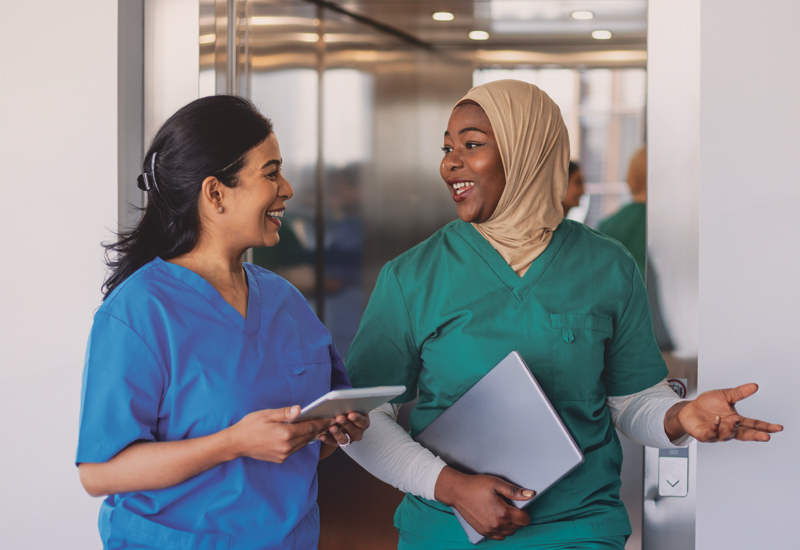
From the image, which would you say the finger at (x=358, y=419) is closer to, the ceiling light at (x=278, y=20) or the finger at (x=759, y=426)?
the finger at (x=759, y=426)

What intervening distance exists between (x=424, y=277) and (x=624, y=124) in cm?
237

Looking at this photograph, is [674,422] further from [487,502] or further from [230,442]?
[230,442]

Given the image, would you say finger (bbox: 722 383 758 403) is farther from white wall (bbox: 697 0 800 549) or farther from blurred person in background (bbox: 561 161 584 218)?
blurred person in background (bbox: 561 161 584 218)

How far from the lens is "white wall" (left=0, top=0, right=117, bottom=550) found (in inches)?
65.9

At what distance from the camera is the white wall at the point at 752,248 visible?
1430 millimetres

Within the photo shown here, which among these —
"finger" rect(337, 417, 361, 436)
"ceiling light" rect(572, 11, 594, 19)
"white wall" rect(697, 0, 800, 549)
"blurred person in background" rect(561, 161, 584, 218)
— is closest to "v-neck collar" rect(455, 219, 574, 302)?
"white wall" rect(697, 0, 800, 549)

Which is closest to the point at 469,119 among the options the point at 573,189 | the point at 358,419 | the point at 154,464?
the point at 358,419

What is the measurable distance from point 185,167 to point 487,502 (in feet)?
2.51

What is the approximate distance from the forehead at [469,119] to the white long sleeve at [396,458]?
0.60m

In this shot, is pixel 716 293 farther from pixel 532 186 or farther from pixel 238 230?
pixel 238 230

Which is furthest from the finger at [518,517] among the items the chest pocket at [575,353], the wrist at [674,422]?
the wrist at [674,422]

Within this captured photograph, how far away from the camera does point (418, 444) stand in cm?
137

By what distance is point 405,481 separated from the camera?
1.33 meters

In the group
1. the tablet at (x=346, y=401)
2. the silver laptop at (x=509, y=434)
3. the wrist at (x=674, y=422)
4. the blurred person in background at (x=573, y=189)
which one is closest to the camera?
the tablet at (x=346, y=401)
